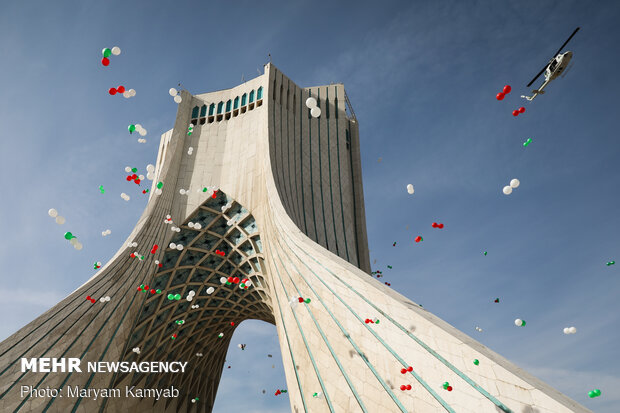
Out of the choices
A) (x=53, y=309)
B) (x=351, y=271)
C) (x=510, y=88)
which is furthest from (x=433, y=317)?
(x=53, y=309)

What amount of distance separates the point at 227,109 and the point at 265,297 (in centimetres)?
1073

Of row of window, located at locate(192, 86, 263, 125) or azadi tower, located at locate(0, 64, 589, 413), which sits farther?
row of window, located at locate(192, 86, 263, 125)

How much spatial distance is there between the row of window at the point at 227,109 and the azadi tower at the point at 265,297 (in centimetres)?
8

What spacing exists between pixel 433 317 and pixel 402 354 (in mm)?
941

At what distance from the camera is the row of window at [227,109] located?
64.6 feet

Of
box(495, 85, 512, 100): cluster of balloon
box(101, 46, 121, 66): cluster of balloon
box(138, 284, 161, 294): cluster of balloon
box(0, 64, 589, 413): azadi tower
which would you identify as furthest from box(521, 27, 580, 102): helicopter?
box(138, 284, 161, 294): cluster of balloon

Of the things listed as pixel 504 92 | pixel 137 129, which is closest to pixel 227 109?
pixel 137 129

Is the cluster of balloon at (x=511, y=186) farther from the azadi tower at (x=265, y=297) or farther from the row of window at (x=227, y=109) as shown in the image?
the row of window at (x=227, y=109)

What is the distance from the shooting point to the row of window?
64.6 ft

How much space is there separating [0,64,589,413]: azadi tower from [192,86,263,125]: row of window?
8 centimetres

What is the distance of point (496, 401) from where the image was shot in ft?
16.4

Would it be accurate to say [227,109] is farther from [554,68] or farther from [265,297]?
[554,68]

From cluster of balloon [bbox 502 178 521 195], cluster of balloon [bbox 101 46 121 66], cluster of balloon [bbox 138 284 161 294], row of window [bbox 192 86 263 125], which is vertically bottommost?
cluster of balloon [bbox 502 178 521 195]

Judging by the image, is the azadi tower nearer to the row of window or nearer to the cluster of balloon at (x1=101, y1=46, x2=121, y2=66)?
the row of window
